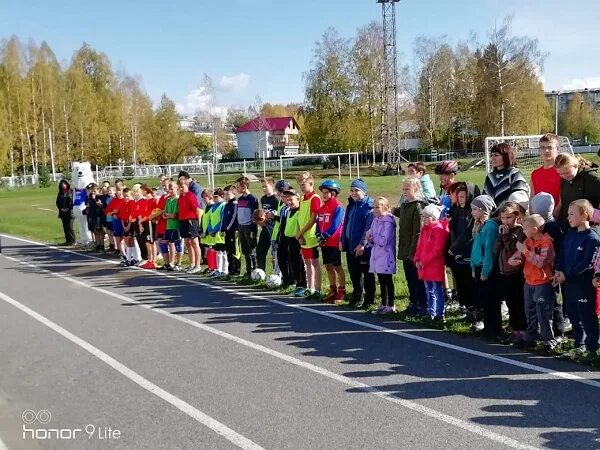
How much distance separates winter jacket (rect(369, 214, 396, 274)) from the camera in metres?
8.41

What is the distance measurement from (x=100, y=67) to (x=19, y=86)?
1365 cm

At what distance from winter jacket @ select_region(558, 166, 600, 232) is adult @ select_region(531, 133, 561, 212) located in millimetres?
239

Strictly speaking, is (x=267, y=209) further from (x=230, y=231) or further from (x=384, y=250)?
(x=384, y=250)

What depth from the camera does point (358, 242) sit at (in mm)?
8953

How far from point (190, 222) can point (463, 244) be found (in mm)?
6757

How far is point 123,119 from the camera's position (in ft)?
251

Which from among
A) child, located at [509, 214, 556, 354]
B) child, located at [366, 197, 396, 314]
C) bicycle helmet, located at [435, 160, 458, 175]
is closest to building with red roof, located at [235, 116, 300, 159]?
bicycle helmet, located at [435, 160, 458, 175]

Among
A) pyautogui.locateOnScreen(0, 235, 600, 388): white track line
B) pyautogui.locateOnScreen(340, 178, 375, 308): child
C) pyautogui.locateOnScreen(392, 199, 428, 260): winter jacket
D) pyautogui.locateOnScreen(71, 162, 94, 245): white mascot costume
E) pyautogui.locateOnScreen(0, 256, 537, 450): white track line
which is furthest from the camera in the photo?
pyautogui.locateOnScreen(71, 162, 94, 245): white mascot costume

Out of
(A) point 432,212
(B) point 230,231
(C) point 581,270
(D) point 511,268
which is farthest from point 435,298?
(B) point 230,231

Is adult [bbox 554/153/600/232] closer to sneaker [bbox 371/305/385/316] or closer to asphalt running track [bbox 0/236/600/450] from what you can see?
asphalt running track [bbox 0/236/600/450]

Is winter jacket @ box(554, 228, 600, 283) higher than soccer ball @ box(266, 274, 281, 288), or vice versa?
winter jacket @ box(554, 228, 600, 283)

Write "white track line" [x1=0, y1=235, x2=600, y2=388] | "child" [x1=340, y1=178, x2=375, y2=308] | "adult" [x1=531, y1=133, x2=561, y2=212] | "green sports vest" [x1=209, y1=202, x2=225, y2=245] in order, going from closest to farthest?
"white track line" [x1=0, y1=235, x2=600, y2=388] < "adult" [x1=531, y1=133, x2=561, y2=212] < "child" [x1=340, y1=178, x2=375, y2=308] < "green sports vest" [x1=209, y1=202, x2=225, y2=245]

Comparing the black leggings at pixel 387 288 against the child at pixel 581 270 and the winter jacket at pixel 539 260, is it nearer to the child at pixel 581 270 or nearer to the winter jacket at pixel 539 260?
the winter jacket at pixel 539 260

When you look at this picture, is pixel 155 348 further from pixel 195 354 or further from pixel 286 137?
pixel 286 137
